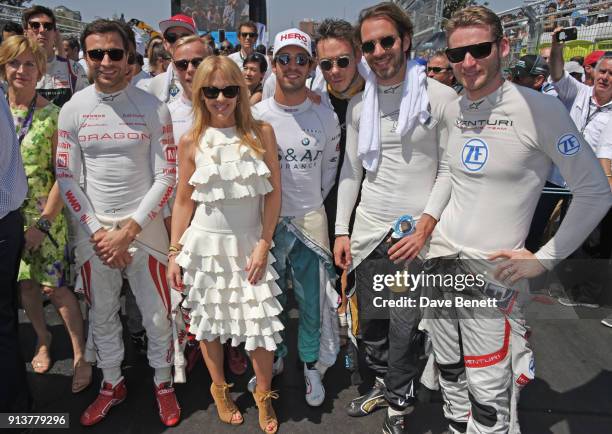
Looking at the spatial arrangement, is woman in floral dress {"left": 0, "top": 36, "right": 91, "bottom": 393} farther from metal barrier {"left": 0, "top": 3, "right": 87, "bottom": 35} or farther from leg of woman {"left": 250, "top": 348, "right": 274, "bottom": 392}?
metal barrier {"left": 0, "top": 3, "right": 87, "bottom": 35}

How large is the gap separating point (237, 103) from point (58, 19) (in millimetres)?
11041

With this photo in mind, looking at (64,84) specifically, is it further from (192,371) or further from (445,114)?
(445,114)

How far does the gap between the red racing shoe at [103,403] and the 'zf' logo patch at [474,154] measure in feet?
8.28

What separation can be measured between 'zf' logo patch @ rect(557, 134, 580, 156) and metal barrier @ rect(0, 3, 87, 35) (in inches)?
349

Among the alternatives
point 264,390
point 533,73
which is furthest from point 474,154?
point 533,73

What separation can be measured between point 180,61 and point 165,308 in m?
1.72

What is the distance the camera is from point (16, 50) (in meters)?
2.67

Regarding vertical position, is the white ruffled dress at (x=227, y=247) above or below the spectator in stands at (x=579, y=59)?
below

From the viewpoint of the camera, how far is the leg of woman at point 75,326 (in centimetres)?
296

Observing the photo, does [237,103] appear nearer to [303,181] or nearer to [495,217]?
[303,181]

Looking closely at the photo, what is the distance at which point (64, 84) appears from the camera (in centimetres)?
445

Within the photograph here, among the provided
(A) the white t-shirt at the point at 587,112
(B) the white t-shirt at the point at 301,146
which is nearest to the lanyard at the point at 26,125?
(B) the white t-shirt at the point at 301,146

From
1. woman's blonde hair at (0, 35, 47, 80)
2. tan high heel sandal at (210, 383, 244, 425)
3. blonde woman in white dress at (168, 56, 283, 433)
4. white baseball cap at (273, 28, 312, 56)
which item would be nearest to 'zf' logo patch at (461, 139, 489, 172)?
blonde woman in white dress at (168, 56, 283, 433)

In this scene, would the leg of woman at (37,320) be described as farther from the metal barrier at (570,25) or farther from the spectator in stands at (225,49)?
the metal barrier at (570,25)
